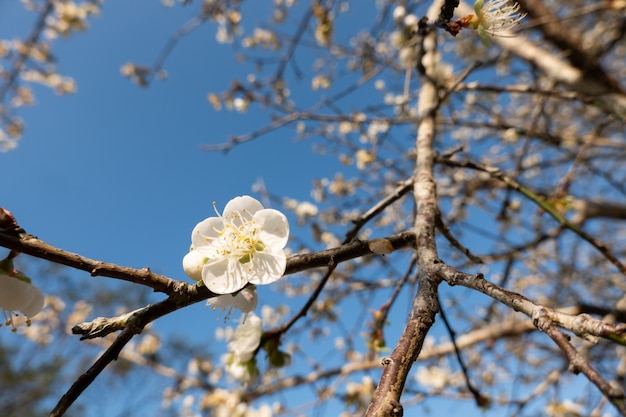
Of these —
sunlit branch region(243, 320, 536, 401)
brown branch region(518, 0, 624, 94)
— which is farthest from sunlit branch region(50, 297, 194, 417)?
brown branch region(518, 0, 624, 94)

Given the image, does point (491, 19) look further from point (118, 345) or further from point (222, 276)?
point (118, 345)

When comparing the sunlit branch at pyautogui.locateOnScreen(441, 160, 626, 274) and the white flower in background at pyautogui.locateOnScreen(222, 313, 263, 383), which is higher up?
the sunlit branch at pyautogui.locateOnScreen(441, 160, 626, 274)

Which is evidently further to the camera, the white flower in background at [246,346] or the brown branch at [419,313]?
the white flower in background at [246,346]

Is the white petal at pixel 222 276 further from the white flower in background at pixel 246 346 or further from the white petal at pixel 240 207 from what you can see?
the white flower in background at pixel 246 346

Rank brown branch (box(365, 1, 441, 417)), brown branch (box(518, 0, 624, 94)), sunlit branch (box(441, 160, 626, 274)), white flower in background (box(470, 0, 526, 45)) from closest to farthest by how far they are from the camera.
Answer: brown branch (box(365, 1, 441, 417))
white flower in background (box(470, 0, 526, 45))
sunlit branch (box(441, 160, 626, 274))
brown branch (box(518, 0, 624, 94))

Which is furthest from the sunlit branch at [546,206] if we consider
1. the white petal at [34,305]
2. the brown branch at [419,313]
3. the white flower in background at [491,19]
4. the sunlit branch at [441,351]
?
the sunlit branch at [441,351]

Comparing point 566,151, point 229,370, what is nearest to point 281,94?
point 566,151

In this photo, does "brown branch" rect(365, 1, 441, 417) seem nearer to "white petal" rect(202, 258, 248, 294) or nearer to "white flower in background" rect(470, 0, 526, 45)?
"white flower in background" rect(470, 0, 526, 45)
